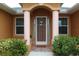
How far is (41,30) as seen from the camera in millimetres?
21281

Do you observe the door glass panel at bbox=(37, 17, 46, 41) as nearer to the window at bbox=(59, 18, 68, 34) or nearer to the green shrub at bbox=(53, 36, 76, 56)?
the window at bbox=(59, 18, 68, 34)

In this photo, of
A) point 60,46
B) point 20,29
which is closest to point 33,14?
point 20,29

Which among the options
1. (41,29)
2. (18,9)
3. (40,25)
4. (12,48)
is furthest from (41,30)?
(12,48)

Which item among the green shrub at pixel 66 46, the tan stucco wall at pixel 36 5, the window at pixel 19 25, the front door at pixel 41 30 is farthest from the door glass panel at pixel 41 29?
the green shrub at pixel 66 46

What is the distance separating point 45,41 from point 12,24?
3878mm

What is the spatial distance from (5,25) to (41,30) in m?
3.27

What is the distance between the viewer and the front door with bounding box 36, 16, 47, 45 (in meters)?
21.1

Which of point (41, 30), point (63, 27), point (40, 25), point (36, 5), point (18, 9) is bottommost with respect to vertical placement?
point (41, 30)

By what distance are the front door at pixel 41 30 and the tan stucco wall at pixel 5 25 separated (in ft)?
8.85

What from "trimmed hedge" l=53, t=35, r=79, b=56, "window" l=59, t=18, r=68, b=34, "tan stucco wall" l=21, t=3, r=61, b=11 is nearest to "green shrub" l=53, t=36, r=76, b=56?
"trimmed hedge" l=53, t=35, r=79, b=56

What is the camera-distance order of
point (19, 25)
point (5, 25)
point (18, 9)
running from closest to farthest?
1. point (5, 25)
2. point (18, 9)
3. point (19, 25)

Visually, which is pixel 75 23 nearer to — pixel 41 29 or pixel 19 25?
pixel 41 29

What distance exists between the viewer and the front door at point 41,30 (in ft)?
69.3

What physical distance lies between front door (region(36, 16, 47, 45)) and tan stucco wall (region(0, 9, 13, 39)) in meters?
2.70
